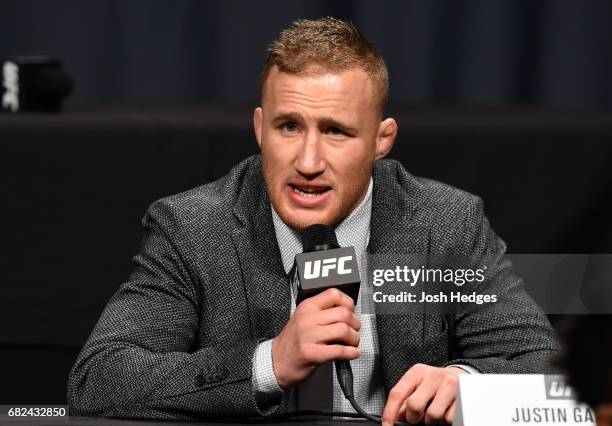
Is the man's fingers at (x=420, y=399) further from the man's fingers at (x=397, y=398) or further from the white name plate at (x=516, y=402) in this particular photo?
the white name plate at (x=516, y=402)

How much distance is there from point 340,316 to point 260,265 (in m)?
0.46

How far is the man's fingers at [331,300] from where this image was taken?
4.21 feet

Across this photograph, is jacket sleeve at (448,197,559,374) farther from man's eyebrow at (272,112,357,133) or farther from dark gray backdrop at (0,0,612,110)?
dark gray backdrop at (0,0,612,110)

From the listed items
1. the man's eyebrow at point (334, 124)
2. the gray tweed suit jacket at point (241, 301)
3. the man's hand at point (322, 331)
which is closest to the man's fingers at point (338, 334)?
the man's hand at point (322, 331)

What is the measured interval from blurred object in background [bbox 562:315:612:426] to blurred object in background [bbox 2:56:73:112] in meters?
1.92

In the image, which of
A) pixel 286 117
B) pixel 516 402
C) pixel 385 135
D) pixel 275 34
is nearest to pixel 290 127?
pixel 286 117

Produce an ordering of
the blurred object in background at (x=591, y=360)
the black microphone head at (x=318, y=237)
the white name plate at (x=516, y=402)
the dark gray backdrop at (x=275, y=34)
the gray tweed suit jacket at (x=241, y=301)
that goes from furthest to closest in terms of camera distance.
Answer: the dark gray backdrop at (x=275, y=34), the gray tweed suit jacket at (x=241, y=301), the black microphone head at (x=318, y=237), the white name plate at (x=516, y=402), the blurred object in background at (x=591, y=360)

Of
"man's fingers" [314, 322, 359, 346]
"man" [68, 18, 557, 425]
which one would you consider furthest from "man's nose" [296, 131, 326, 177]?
"man's fingers" [314, 322, 359, 346]

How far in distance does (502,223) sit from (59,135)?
976 millimetres

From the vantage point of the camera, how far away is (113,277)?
236 centimetres

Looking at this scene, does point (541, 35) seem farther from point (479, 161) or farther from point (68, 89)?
point (68, 89)

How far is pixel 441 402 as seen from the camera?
134cm

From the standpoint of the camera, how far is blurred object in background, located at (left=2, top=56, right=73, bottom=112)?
2.40 metres

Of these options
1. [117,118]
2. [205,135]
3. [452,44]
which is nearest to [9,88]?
[117,118]
